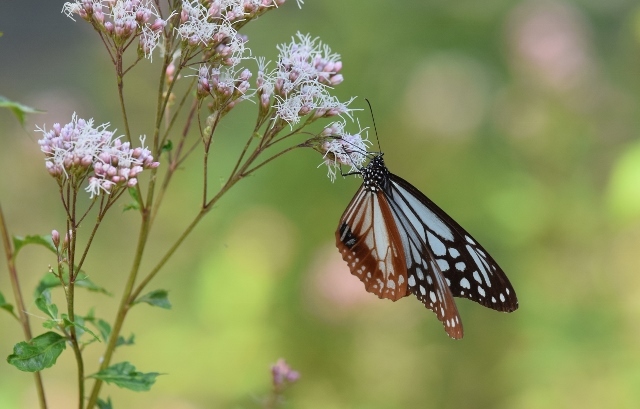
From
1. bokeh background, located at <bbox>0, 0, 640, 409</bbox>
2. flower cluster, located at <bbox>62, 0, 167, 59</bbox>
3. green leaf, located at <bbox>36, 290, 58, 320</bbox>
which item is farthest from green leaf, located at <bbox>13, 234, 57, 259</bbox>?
bokeh background, located at <bbox>0, 0, 640, 409</bbox>

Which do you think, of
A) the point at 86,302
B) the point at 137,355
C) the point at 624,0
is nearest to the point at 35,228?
the point at 86,302

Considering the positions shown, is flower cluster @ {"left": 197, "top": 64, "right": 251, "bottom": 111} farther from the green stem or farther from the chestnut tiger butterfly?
the chestnut tiger butterfly

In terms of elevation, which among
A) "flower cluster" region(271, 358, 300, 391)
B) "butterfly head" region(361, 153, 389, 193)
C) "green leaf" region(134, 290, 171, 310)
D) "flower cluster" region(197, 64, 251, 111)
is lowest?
"green leaf" region(134, 290, 171, 310)

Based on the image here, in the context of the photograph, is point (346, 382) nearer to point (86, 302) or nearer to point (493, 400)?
point (493, 400)

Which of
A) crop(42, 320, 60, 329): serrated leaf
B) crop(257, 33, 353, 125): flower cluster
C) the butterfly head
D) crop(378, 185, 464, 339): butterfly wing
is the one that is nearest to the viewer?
crop(42, 320, 60, 329): serrated leaf

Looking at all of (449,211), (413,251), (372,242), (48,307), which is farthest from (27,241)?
(449,211)

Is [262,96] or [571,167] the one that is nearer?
[262,96]

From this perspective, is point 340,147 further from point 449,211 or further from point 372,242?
point 449,211

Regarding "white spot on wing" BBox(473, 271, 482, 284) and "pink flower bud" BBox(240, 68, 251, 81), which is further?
"white spot on wing" BBox(473, 271, 482, 284)
